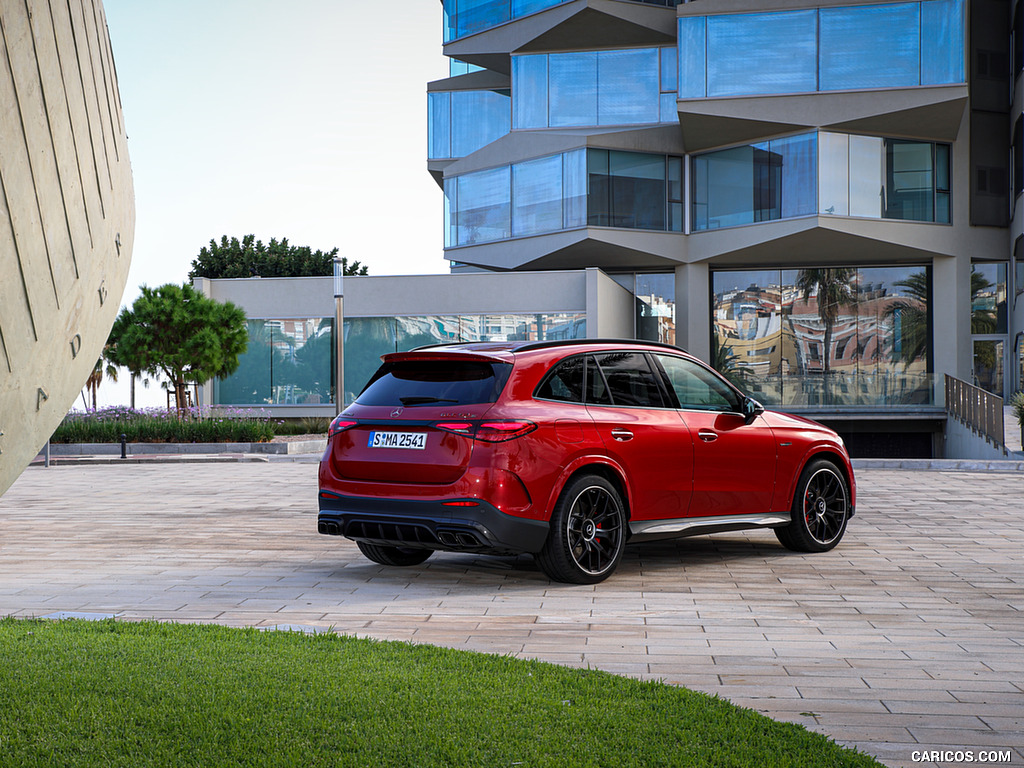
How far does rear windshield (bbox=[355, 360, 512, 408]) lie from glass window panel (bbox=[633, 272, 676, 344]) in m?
31.8

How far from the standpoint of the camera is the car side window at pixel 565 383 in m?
8.02

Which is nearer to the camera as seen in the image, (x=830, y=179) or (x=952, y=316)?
(x=830, y=179)

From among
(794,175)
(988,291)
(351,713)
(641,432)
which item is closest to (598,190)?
(794,175)

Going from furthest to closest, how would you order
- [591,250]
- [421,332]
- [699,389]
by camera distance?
[591,250] → [421,332] → [699,389]

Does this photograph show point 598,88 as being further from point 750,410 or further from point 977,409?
point 750,410

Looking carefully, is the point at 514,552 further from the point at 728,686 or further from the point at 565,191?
the point at 565,191

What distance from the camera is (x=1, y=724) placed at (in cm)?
431

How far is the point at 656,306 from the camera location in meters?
39.9

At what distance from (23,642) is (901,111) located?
109 ft

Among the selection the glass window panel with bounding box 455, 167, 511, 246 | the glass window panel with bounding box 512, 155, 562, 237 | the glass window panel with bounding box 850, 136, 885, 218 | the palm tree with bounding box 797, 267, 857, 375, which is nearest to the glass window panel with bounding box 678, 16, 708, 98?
the glass window panel with bounding box 850, 136, 885, 218

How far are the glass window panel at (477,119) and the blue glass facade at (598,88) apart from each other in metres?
6.69

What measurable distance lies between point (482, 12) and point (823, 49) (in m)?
13.9

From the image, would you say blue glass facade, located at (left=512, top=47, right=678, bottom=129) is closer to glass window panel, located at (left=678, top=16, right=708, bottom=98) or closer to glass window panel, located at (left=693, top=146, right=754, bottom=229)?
glass window panel, located at (left=693, top=146, right=754, bottom=229)

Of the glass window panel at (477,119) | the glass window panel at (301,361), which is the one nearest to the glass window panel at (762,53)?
the glass window panel at (477,119)
